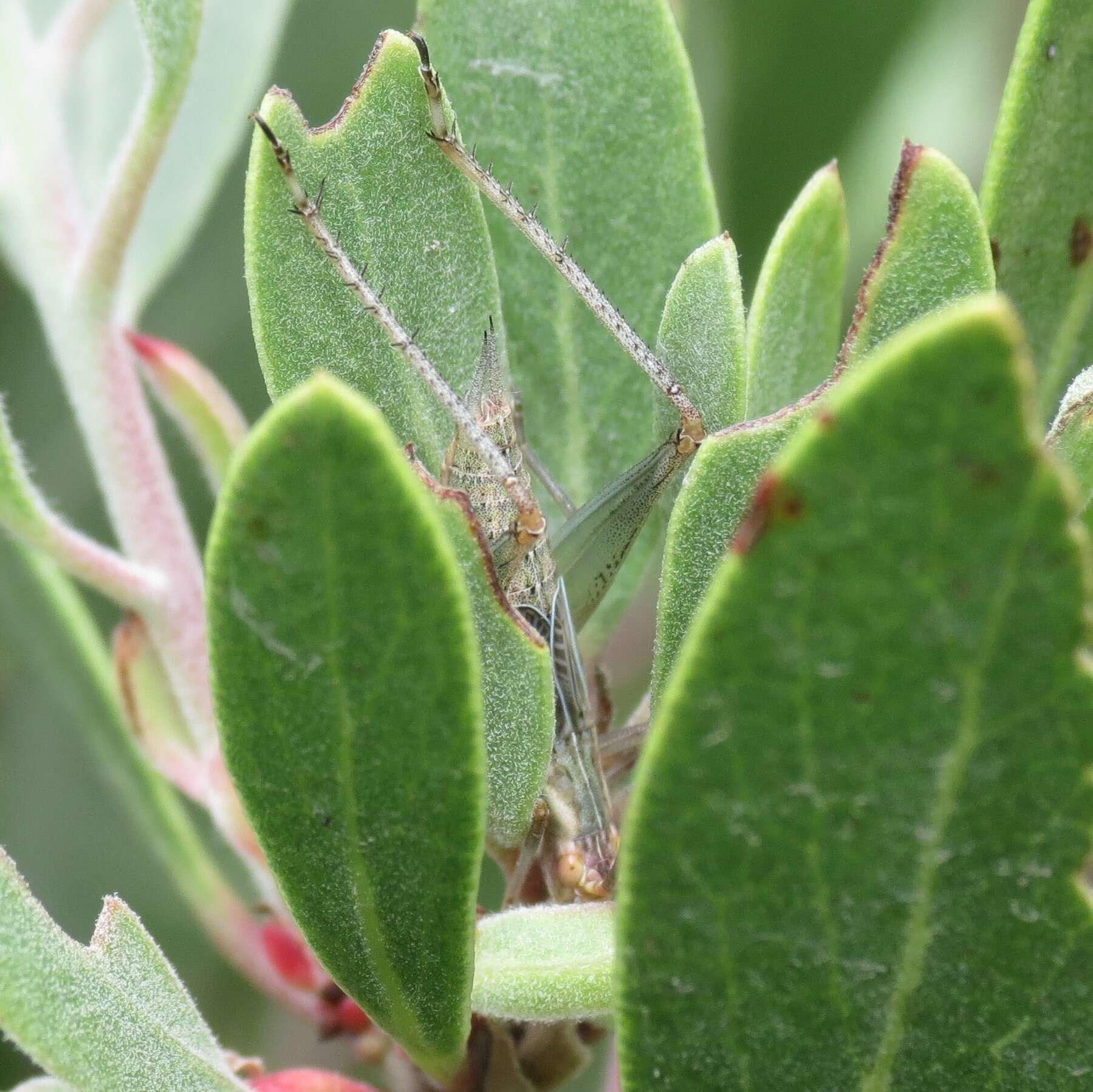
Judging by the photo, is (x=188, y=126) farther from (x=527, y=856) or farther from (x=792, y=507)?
(x=792, y=507)

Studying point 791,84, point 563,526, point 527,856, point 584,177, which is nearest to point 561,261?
point 584,177

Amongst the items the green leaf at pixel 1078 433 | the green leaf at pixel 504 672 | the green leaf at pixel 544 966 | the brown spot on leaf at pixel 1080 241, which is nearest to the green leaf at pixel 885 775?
the green leaf at pixel 544 966

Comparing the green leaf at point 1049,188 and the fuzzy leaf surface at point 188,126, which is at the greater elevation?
the fuzzy leaf surface at point 188,126

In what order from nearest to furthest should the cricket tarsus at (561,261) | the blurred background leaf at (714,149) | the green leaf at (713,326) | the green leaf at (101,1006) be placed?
the green leaf at (101,1006) → the green leaf at (713,326) → the cricket tarsus at (561,261) → the blurred background leaf at (714,149)

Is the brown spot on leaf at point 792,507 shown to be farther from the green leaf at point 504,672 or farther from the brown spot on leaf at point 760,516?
the green leaf at point 504,672

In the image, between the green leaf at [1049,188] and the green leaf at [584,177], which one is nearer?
the green leaf at [1049,188]

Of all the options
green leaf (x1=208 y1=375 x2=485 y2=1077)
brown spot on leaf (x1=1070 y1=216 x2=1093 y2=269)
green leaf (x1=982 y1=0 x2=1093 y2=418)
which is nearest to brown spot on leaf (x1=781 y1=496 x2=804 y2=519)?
green leaf (x1=208 y1=375 x2=485 y2=1077)
